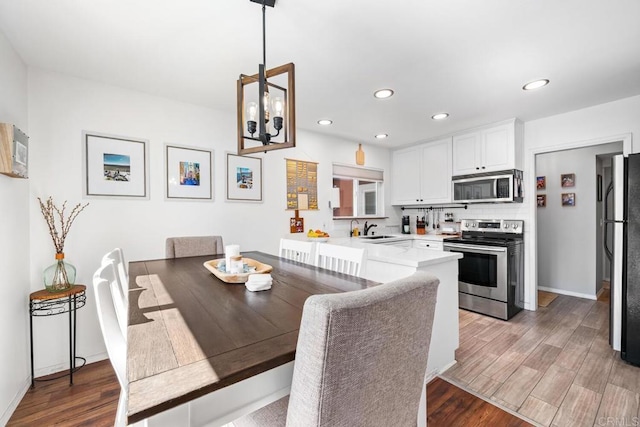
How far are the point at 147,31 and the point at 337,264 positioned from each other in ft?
6.20

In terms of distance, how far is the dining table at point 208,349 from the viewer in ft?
2.05

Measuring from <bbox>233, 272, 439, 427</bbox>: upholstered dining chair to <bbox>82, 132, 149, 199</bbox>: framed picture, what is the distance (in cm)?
253

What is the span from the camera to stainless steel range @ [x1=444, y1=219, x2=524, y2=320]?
3.11 metres

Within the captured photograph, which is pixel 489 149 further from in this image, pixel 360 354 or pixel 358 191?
pixel 360 354

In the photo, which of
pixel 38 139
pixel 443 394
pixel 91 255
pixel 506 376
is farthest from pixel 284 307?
pixel 38 139

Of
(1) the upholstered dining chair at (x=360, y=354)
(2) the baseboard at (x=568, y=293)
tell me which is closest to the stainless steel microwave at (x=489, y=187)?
(2) the baseboard at (x=568, y=293)

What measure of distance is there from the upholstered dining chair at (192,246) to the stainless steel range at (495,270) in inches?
112

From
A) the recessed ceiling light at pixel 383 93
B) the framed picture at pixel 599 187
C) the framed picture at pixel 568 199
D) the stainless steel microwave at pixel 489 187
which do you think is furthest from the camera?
the framed picture at pixel 568 199

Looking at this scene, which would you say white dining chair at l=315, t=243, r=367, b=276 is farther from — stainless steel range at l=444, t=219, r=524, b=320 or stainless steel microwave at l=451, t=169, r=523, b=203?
stainless steel microwave at l=451, t=169, r=523, b=203

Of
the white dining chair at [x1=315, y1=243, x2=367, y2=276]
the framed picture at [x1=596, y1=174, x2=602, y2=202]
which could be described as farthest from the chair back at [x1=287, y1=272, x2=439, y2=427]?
the framed picture at [x1=596, y1=174, x2=602, y2=202]

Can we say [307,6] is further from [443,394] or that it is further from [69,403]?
[69,403]

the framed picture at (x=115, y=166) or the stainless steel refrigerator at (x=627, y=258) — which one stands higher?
the framed picture at (x=115, y=166)

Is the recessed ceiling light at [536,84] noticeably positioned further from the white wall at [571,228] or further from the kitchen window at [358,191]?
the kitchen window at [358,191]

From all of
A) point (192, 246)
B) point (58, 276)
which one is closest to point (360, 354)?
point (192, 246)
